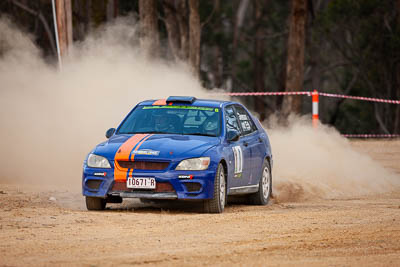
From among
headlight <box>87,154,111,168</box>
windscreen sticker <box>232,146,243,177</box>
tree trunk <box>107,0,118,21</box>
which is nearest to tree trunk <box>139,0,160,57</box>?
tree trunk <box>107,0,118,21</box>

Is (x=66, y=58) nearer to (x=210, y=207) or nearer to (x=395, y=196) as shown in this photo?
(x=395, y=196)

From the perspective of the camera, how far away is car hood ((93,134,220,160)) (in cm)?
1131

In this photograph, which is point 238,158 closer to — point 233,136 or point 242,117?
point 233,136

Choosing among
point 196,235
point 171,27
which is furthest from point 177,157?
point 171,27

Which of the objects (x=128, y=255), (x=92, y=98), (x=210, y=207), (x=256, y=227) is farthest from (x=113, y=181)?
(x=92, y=98)

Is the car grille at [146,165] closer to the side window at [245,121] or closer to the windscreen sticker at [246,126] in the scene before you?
the side window at [245,121]

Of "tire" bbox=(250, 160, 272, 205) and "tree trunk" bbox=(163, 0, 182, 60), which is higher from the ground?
"tree trunk" bbox=(163, 0, 182, 60)

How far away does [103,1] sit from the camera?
51469 mm

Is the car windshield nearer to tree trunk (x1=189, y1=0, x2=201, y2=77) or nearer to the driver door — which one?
the driver door

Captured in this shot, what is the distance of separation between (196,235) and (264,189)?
447 cm

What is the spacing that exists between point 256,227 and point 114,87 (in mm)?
11125

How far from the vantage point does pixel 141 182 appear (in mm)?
11266

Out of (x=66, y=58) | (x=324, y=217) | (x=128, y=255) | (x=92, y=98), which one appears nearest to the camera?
(x=128, y=255)

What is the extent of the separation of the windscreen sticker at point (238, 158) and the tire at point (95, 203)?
1867 millimetres
